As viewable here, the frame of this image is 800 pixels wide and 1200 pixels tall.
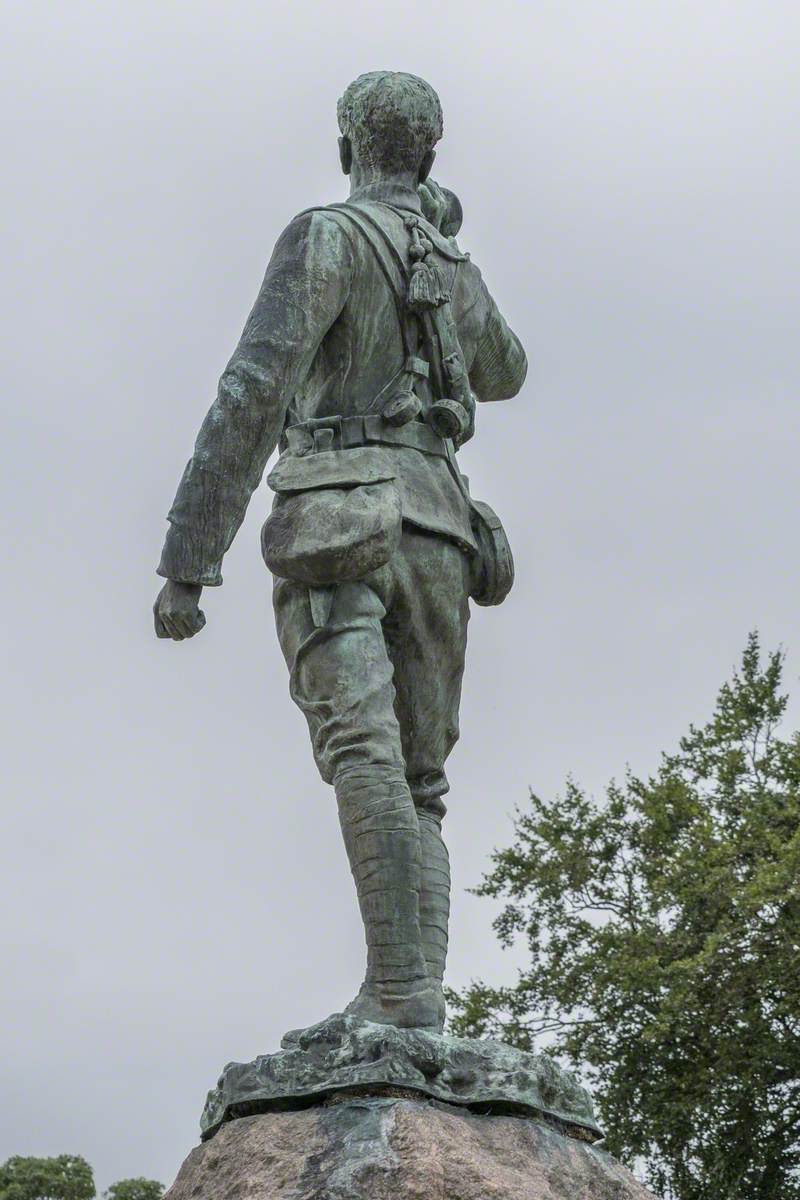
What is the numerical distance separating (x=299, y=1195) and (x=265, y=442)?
2371mm

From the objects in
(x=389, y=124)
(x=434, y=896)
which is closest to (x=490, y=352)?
(x=389, y=124)

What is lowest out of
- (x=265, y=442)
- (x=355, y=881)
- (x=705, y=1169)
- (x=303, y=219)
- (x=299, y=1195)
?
(x=299, y=1195)

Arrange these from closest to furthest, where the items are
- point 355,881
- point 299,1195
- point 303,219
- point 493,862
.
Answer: point 299,1195 → point 355,881 → point 303,219 → point 493,862

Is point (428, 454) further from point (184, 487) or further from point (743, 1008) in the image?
point (743, 1008)

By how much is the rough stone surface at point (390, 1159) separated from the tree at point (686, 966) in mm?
15643

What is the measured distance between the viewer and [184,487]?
6.25m

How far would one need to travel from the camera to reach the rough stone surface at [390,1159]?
525cm

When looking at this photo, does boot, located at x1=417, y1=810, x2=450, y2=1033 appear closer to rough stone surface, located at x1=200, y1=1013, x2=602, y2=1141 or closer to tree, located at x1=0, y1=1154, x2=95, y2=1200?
rough stone surface, located at x1=200, y1=1013, x2=602, y2=1141

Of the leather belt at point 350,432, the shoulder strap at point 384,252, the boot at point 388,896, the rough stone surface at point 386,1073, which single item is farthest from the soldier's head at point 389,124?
the rough stone surface at point 386,1073

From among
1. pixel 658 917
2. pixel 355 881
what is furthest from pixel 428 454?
pixel 658 917

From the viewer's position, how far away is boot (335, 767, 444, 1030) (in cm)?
586

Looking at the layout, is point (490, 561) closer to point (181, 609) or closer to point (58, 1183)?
point (181, 609)

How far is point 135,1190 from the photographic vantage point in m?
17.9

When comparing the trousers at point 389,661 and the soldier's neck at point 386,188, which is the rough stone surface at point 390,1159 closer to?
the trousers at point 389,661
